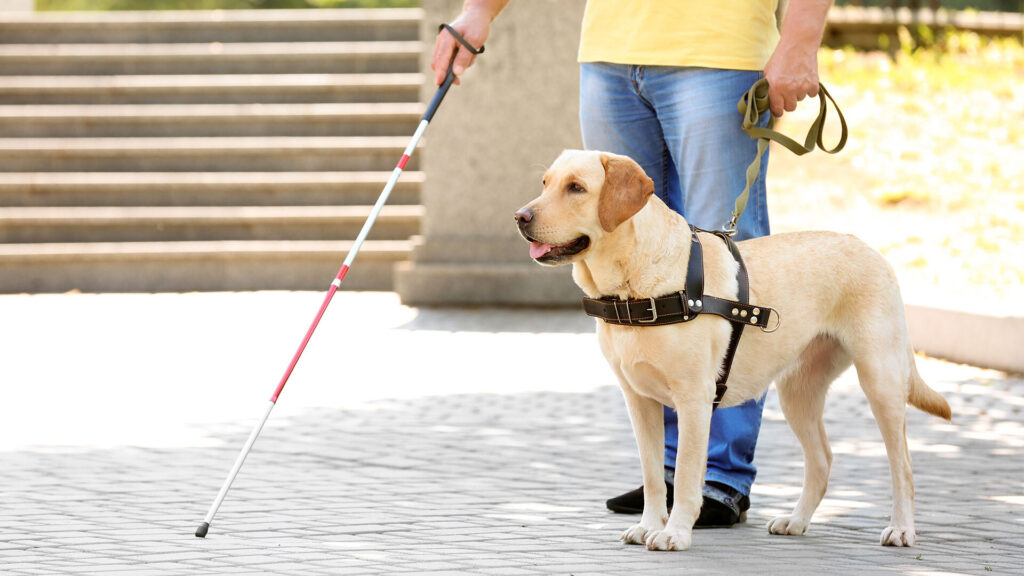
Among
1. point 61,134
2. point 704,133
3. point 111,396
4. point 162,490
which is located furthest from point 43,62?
point 704,133

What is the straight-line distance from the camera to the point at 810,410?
4.96 metres

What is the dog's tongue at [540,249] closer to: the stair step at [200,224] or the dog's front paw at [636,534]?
the dog's front paw at [636,534]

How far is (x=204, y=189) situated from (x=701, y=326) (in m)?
10.4

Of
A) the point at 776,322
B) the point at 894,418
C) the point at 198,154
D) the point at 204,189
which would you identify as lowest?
the point at 204,189

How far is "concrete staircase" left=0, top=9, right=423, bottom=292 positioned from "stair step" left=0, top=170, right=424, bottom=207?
0.01 meters

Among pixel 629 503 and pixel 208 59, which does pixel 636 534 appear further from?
pixel 208 59

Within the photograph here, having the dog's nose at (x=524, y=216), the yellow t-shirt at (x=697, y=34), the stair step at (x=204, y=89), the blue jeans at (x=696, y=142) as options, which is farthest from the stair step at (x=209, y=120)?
the dog's nose at (x=524, y=216)

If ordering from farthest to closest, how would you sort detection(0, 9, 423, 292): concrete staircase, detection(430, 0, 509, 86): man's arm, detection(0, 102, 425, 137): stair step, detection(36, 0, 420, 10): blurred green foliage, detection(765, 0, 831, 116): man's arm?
detection(36, 0, 420, 10): blurred green foliage → detection(0, 102, 425, 137): stair step → detection(0, 9, 423, 292): concrete staircase → detection(430, 0, 509, 86): man's arm → detection(765, 0, 831, 116): man's arm

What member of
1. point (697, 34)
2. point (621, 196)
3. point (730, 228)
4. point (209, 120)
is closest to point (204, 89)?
point (209, 120)

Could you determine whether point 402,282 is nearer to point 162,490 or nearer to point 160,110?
point 160,110

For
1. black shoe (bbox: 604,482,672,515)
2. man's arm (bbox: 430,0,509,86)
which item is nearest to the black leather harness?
black shoe (bbox: 604,482,672,515)

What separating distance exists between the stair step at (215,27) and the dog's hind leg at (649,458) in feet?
38.8

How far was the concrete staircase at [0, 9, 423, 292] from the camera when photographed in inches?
520

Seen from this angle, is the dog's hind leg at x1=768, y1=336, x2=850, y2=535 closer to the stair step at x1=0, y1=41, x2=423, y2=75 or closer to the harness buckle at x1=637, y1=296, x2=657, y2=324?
the harness buckle at x1=637, y1=296, x2=657, y2=324
